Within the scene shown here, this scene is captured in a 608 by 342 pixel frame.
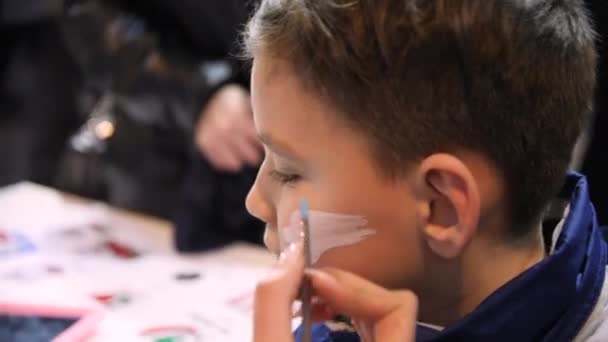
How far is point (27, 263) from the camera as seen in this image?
104cm

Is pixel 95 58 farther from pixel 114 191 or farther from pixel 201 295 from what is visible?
pixel 201 295

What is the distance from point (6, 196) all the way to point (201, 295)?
0.43 metres

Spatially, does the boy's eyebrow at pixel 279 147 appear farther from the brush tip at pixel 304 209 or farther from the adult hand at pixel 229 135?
the adult hand at pixel 229 135

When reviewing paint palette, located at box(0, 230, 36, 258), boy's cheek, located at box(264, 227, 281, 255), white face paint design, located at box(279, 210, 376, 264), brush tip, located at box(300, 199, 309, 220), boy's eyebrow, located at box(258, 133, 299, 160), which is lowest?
paint palette, located at box(0, 230, 36, 258)

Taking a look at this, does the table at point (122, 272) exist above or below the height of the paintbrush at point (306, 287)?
below

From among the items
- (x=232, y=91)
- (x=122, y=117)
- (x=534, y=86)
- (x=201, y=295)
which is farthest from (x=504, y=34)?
(x=122, y=117)

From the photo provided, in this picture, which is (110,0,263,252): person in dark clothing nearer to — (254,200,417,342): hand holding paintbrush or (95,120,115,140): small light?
(95,120,115,140): small light

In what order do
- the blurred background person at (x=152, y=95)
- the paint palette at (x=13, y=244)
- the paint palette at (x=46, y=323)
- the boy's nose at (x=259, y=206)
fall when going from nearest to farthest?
1. the boy's nose at (x=259, y=206)
2. the paint palette at (x=46, y=323)
3. the paint palette at (x=13, y=244)
4. the blurred background person at (x=152, y=95)

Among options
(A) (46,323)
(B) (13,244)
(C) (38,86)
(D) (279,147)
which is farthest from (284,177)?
(C) (38,86)

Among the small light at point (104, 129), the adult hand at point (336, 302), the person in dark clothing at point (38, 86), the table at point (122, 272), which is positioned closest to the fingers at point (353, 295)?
the adult hand at point (336, 302)

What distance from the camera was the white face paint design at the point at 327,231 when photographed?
64 cm

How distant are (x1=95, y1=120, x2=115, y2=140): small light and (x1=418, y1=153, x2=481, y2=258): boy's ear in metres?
0.80

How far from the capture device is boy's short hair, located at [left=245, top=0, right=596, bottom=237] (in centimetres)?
57

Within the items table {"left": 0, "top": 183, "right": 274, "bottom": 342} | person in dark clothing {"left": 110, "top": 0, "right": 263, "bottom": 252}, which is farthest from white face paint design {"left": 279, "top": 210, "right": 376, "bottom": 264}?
person in dark clothing {"left": 110, "top": 0, "right": 263, "bottom": 252}
